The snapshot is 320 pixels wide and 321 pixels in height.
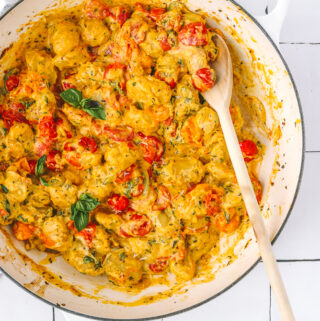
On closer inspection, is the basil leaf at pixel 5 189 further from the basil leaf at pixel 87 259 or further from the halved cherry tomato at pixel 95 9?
the halved cherry tomato at pixel 95 9

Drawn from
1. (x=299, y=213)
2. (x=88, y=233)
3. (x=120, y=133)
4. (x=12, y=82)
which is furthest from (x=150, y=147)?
(x=299, y=213)

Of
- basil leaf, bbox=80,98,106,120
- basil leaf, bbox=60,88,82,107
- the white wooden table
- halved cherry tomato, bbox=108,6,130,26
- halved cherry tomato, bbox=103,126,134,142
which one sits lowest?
the white wooden table

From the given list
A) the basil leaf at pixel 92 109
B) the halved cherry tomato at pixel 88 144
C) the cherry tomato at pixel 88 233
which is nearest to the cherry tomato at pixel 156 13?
the basil leaf at pixel 92 109

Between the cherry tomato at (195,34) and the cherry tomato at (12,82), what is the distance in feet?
2.58

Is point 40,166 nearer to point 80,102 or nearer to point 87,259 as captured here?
point 80,102

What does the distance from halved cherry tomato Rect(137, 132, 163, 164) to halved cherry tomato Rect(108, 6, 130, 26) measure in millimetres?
533

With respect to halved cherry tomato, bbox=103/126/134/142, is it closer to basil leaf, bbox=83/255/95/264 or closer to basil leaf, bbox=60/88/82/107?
basil leaf, bbox=60/88/82/107

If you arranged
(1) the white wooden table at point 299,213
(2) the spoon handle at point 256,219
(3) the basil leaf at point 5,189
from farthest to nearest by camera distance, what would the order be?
(1) the white wooden table at point 299,213
(3) the basil leaf at point 5,189
(2) the spoon handle at point 256,219

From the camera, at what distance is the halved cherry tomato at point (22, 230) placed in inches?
78.8

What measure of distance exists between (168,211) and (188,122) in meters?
0.43

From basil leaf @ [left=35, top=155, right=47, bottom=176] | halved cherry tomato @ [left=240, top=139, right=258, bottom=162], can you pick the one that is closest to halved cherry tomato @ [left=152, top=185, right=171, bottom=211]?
halved cherry tomato @ [left=240, top=139, right=258, bottom=162]

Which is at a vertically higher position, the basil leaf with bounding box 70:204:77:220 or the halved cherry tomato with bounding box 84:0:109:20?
the halved cherry tomato with bounding box 84:0:109:20

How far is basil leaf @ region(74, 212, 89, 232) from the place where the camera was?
197cm

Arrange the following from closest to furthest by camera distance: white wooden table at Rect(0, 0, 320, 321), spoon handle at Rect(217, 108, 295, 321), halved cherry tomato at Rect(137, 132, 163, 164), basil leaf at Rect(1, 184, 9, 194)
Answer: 1. spoon handle at Rect(217, 108, 295, 321)
2. basil leaf at Rect(1, 184, 9, 194)
3. halved cherry tomato at Rect(137, 132, 163, 164)
4. white wooden table at Rect(0, 0, 320, 321)
